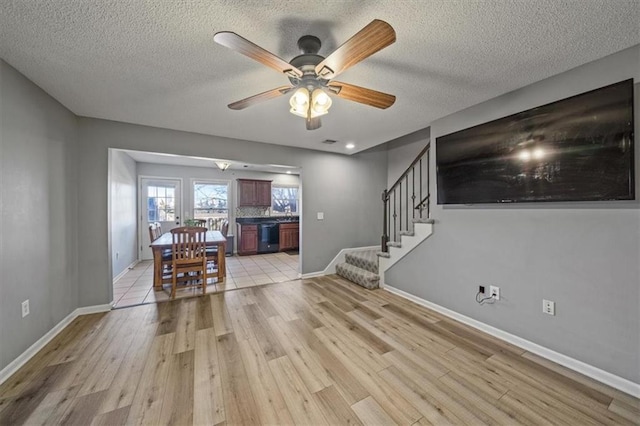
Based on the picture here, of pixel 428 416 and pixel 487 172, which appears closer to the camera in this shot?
pixel 428 416

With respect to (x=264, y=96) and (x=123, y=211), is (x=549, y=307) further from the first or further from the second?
(x=123, y=211)

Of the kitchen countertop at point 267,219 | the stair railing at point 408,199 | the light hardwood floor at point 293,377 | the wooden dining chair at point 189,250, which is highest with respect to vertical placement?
the stair railing at point 408,199

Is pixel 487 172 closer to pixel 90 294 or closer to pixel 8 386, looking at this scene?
pixel 8 386

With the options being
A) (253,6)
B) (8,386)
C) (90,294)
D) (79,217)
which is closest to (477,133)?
(253,6)

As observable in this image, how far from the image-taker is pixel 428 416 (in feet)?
4.78

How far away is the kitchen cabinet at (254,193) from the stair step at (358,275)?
139 inches

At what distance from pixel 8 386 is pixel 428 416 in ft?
9.48

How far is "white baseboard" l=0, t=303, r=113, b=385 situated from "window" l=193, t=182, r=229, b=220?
3.72 m

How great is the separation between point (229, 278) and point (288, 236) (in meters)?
2.78

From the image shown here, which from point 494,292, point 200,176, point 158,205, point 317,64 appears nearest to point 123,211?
point 158,205

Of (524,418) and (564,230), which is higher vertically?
(564,230)

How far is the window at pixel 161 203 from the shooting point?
5906 mm

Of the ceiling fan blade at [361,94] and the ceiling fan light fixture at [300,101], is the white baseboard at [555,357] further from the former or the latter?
the ceiling fan light fixture at [300,101]

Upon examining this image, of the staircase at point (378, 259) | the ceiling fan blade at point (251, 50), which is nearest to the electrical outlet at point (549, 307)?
the staircase at point (378, 259)
